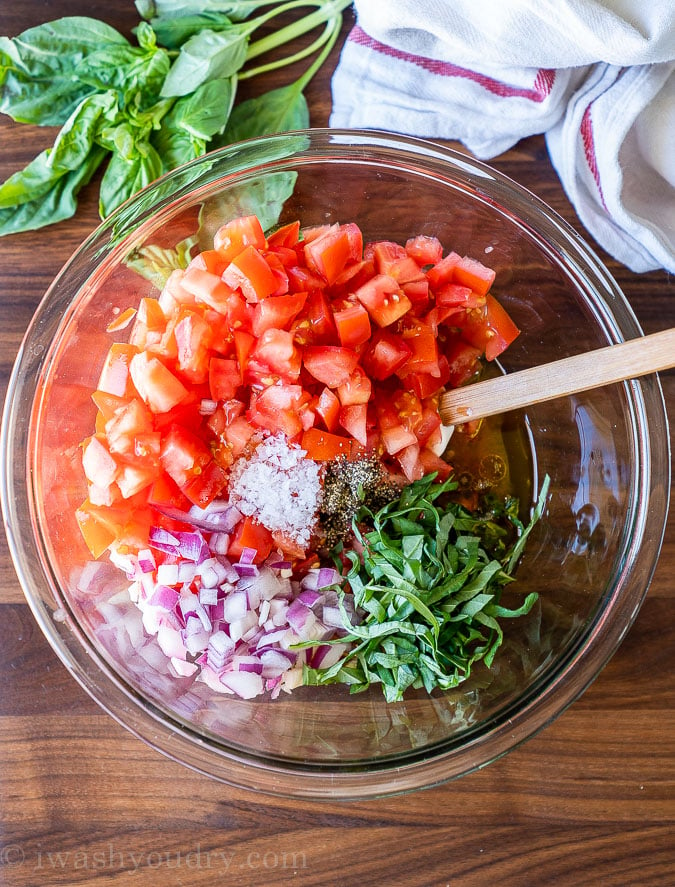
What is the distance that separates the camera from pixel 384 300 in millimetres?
1305

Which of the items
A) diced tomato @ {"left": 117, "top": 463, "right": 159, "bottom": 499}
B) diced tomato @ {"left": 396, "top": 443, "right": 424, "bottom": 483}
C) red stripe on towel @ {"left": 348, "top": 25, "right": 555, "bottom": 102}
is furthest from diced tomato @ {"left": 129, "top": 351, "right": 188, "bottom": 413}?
red stripe on towel @ {"left": 348, "top": 25, "right": 555, "bottom": 102}

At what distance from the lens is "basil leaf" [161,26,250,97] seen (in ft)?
4.73

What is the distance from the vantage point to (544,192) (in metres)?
1.58

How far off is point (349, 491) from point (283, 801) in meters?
0.66

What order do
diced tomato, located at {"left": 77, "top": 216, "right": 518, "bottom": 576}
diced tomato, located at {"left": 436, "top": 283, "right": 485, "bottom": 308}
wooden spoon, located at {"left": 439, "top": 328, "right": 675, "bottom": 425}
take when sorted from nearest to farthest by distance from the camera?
wooden spoon, located at {"left": 439, "top": 328, "right": 675, "bottom": 425}, diced tomato, located at {"left": 77, "top": 216, "right": 518, "bottom": 576}, diced tomato, located at {"left": 436, "top": 283, "right": 485, "bottom": 308}

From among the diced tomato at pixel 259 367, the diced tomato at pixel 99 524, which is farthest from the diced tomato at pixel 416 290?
the diced tomato at pixel 99 524

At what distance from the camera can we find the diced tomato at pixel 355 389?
1.29m

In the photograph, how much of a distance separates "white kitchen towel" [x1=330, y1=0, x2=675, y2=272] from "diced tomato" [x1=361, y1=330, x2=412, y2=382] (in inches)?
20.3

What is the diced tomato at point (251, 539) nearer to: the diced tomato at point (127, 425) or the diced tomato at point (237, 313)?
the diced tomato at point (127, 425)

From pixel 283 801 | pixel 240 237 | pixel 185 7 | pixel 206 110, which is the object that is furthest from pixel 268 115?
pixel 283 801

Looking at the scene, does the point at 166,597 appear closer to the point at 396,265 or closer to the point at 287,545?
the point at 287,545

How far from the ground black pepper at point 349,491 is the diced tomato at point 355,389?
12 cm

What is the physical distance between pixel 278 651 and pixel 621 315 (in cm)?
91

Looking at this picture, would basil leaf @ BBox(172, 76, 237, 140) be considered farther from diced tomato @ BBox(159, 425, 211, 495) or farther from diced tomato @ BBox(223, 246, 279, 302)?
diced tomato @ BBox(159, 425, 211, 495)
